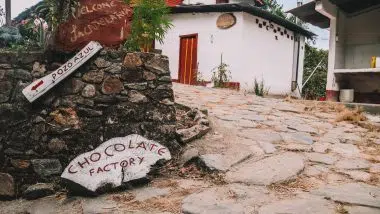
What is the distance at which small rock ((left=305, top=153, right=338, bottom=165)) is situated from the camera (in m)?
4.01

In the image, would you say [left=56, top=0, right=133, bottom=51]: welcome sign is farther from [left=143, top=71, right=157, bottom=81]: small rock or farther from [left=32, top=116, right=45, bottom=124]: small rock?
[left=32, top=116, right=45, bottom=124]: small rock

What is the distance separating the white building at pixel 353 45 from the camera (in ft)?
27.9

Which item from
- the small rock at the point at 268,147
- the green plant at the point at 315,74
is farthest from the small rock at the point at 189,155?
the green plant at the point at 315,74

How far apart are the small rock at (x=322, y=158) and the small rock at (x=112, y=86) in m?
2.25

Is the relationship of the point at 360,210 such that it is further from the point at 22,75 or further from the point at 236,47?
the point at 236,47

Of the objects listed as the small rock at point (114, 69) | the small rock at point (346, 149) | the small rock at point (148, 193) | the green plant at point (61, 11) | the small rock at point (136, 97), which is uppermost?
the green plant at point (61, 11)

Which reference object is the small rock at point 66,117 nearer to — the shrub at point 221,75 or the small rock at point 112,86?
the small rock at point 112,86

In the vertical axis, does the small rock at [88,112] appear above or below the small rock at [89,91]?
below

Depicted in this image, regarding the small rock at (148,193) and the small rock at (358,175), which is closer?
the small rock at (148,193)

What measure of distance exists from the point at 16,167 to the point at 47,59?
1135mm

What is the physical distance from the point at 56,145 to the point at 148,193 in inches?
44.7

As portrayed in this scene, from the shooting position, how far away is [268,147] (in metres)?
4.37

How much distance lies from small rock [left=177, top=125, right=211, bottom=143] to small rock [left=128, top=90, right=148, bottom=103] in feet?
2.19

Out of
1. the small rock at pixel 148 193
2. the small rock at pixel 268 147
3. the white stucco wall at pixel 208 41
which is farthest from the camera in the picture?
the white stucco wall at pixel 208 41
